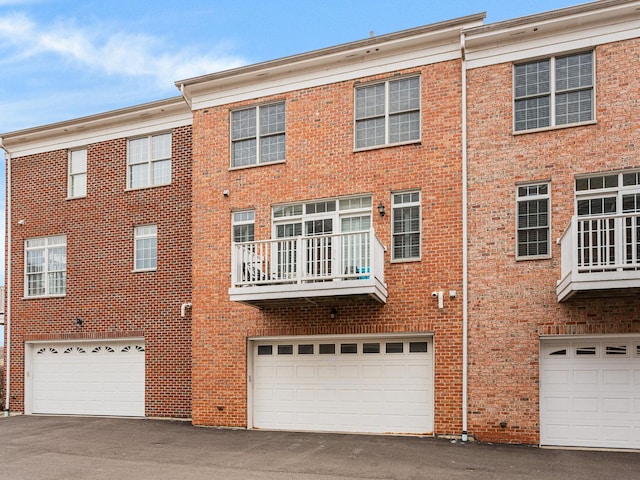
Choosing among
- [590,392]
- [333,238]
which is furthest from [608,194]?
[333,238]

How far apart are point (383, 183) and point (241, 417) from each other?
242 inches

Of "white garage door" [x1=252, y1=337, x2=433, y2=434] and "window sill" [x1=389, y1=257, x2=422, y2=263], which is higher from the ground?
"window sill" [x1=389, y1=257, x2=422, y2=263]

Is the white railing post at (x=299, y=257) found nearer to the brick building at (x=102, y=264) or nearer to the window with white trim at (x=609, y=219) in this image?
the brick building at (x=102, y=264)

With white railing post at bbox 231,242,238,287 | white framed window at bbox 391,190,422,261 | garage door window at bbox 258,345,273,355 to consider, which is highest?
white framed window at bbox 391,190,422,261

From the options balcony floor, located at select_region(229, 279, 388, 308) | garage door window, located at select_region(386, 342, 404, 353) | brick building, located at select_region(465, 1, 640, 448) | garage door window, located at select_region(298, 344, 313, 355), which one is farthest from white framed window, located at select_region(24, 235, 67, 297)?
brick building, located at select_region(465, 1, 640, 448)

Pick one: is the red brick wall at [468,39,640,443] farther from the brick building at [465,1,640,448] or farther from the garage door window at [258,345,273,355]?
the garage door window at [258,345,273,355]

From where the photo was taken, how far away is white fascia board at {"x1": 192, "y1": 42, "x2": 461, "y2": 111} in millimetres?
12289

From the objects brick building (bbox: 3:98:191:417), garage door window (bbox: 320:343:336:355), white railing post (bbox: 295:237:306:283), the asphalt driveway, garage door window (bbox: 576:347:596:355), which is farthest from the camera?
brick building (bbox: 3:98:191:417)

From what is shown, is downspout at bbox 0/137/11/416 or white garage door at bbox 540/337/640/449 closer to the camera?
white garage door at bbox 540/337/640/449

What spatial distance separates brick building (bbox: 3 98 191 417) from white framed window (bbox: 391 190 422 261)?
572 cm

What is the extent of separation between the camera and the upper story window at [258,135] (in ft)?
44.8

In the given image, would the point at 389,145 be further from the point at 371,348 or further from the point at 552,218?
the point at 371,348

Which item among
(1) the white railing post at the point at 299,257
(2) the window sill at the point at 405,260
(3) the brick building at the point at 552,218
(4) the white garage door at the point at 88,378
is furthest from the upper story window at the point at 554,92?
(4) the white garage door at the point at 88,378

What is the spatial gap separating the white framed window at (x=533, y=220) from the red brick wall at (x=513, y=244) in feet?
0.47
